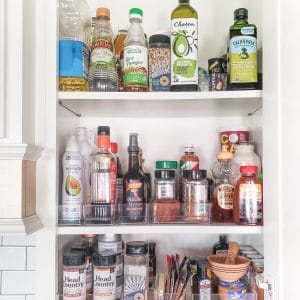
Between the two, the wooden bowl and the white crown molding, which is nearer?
the white crown molding

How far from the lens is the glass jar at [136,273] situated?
980 millimetres

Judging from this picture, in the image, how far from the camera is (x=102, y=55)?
39.1 inches

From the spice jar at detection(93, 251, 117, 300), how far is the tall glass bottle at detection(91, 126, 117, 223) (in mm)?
118

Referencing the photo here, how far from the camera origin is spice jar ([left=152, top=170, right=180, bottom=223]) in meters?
0.99

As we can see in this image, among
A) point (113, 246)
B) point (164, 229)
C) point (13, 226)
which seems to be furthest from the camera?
point (113, 246)

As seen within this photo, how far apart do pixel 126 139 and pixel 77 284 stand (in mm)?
520

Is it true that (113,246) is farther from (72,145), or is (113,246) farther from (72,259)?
(72,145)

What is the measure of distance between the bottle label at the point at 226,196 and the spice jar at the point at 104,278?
36 cm

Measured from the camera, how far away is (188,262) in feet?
3.47

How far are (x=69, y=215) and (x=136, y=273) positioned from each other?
0.26m

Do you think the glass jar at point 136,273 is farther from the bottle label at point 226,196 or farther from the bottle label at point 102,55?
the bottle label at point 102,55

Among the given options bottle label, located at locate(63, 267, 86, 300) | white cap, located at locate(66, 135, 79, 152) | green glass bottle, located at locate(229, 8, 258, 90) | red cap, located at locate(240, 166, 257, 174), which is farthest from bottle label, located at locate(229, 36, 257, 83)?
bottle label, located at locate(63, 267, 86, 300)

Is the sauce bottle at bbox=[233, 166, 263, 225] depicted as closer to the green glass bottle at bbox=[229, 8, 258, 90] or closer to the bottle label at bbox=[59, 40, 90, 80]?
the green glass bottle at bbox=[229, 8, 258, 90]

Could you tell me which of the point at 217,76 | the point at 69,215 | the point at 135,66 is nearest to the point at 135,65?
the point at 135,66
